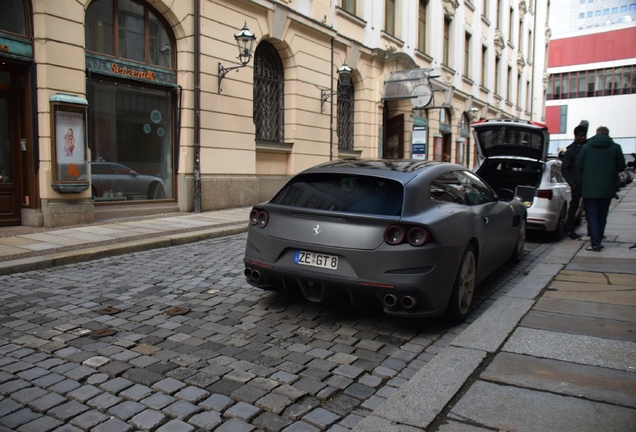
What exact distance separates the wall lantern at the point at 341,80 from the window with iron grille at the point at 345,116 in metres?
0.99

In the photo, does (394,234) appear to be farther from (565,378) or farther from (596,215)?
(596,215)

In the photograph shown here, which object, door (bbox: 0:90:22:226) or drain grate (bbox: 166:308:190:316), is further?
door (bbox: 0:90:22:226)

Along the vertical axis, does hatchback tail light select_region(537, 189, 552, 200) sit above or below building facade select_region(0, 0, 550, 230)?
below

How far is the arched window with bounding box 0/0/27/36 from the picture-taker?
9266mm

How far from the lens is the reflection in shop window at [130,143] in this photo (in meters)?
11.1

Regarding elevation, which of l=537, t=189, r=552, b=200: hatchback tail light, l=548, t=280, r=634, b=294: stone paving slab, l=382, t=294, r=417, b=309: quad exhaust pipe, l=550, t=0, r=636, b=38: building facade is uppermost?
l=550, t=0, r=636, b=38: building facade

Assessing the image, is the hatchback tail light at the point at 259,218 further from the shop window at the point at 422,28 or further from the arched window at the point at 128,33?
the shop window at the point at 422,28

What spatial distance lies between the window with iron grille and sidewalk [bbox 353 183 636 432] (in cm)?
1371

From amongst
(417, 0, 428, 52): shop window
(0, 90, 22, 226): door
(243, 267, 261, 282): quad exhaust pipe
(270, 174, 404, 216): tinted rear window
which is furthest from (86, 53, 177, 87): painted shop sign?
(417, 0, 428, 52): shop window

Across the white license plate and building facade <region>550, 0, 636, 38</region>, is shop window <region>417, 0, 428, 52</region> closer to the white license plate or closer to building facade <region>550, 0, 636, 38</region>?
the white license plate

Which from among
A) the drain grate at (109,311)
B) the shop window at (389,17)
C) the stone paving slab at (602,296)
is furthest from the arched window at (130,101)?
the shop window at (389,17)

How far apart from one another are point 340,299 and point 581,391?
1.94 meters

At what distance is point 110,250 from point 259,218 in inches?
145

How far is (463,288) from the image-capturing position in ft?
15.6
